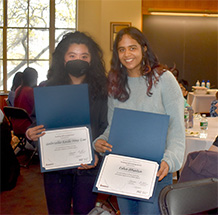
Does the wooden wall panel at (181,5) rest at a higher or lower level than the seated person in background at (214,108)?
higher

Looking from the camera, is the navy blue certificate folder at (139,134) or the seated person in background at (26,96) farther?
the seated person in background at (26,96)

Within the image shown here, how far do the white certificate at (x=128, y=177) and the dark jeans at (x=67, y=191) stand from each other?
310 millimetres

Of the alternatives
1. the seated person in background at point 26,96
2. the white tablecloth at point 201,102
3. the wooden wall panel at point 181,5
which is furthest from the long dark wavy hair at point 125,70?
the wooden wall panel at point 181,5

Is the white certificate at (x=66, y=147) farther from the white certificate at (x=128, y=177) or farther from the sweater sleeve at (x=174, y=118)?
the sweater sleeve at (x=174, y=118)

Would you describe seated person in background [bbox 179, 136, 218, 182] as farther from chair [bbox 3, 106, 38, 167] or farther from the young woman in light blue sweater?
chair [bbox 3, 106, 38, 167]

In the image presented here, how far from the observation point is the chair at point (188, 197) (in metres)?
1.12

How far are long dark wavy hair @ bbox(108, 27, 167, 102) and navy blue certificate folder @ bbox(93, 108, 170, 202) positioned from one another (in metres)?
0.16

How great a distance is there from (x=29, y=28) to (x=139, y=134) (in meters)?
7.43

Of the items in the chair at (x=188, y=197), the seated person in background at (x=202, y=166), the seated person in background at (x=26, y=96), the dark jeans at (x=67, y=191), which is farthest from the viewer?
the seated person in background at (x=26, y=96)

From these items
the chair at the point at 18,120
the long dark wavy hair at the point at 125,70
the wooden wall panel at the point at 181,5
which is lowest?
the chair at the point at 18,120

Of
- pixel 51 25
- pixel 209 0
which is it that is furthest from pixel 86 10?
pixel 209 0

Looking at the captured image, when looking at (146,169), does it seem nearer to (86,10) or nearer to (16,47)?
(86,10)

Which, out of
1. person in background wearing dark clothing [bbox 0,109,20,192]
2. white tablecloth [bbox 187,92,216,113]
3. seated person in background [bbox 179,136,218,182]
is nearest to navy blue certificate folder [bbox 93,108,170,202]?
person in background wearing dark clothing [bbox 0,109,20,192]

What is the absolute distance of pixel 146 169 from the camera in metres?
1.38
